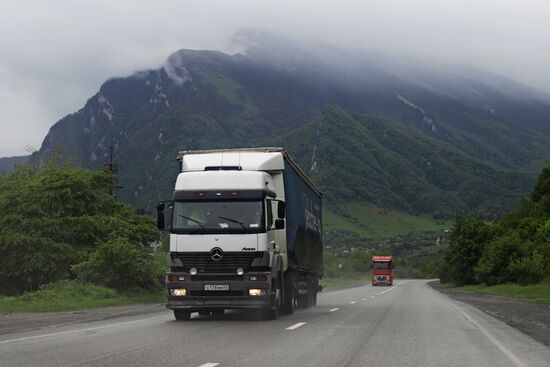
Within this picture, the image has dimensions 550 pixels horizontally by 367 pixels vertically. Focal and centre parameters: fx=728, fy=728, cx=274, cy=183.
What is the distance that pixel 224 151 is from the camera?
18.7 meters

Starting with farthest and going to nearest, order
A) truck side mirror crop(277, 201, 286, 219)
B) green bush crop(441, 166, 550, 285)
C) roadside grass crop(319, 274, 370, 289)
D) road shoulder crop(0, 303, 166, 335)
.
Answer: roadside grass crop(319, 274, 370, 289) < green bush crop(441, 166, 550, 285) < truck side mirror crop(277, 201, 286, 219) < road shoulder crop(0, 303, 166, 335)

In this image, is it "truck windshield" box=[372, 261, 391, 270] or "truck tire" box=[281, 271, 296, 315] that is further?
"truck windshield" box=[372, 261, 391, 270]

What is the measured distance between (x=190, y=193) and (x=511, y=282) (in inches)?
1769

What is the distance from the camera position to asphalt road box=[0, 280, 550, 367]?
1005 cm

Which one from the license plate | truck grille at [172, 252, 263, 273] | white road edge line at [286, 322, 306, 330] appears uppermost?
truck grille at [172, 252, 263, 273]

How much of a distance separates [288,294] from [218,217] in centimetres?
396

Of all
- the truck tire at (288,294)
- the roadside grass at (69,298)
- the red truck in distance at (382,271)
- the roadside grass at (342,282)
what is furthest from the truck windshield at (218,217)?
the red truck in distance at (382,271)

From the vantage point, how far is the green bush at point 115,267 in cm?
3073

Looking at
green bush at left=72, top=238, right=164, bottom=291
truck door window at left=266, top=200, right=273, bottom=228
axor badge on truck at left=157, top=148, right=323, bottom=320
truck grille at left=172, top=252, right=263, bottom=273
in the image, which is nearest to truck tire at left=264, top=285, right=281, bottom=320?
axor badge on truck at left=157, top=148, right=323, bottom=320

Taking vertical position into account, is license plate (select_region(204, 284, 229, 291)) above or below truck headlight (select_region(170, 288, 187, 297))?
above

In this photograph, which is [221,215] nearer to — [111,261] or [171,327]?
[171,327]

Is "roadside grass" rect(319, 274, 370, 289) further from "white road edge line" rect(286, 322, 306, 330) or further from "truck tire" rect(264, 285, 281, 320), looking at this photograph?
"white road edge line" rect(286, 322, 306, 330)

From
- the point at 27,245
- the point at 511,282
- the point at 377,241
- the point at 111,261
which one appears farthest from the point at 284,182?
the point at 377,241

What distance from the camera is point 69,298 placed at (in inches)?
1072
